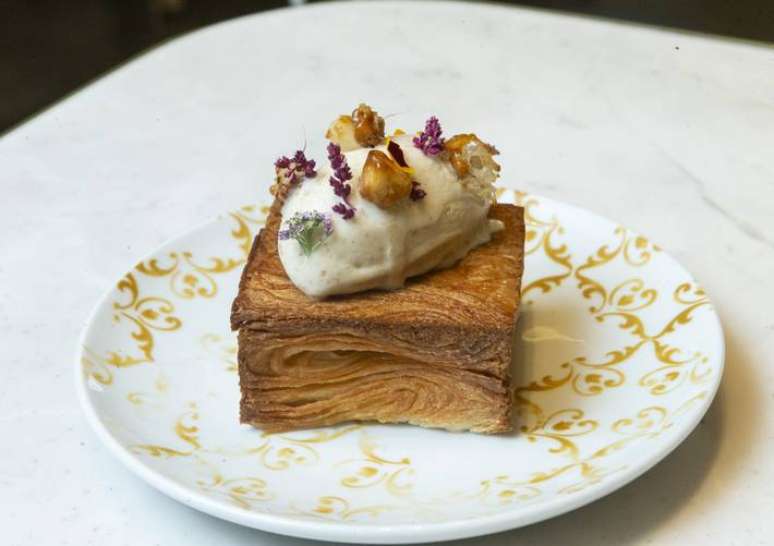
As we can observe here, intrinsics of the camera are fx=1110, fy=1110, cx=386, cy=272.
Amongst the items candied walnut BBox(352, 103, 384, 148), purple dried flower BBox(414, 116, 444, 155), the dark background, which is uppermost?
the dark background

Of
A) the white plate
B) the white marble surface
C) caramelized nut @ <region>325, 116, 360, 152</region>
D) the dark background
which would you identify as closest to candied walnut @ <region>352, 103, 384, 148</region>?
caramelized nut @ <region>325, 116, 360, 152</region>

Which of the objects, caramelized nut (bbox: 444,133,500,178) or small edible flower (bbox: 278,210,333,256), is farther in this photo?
caramelized nut (bbox: 444,133,500,178)

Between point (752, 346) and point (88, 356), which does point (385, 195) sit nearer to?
point (88, 356)

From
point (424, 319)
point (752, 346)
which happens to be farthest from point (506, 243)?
point (752, 346)

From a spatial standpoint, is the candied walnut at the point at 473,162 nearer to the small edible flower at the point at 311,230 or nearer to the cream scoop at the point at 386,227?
the cream scoop at the point at 386,227

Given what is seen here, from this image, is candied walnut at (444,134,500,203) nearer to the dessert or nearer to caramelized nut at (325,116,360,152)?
the dessert

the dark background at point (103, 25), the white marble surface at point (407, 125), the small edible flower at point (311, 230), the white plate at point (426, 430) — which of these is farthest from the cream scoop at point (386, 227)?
the dark background at point (103, 25)

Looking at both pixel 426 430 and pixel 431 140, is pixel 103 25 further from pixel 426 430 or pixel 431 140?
pixel 426 430
